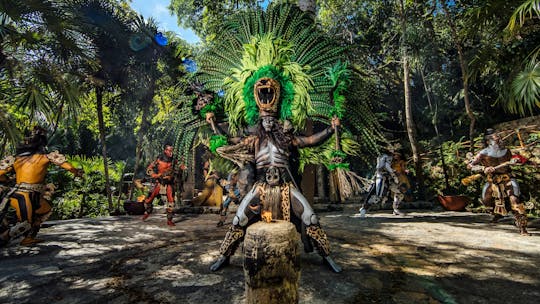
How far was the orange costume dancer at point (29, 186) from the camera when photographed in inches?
179

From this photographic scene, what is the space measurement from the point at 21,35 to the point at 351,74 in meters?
7.00

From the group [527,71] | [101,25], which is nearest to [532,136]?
[527,71]

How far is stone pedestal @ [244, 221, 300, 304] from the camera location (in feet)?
6.40

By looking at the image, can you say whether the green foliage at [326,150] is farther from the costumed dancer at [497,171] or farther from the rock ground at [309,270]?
the costumed dancer at [497,171]

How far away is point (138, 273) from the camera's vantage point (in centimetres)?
324

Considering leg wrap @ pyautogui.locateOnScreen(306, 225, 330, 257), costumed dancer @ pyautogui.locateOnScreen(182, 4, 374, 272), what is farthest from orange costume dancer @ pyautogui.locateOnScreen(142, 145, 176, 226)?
leg wrap @ pyautogui.locateOnScreen(306, 225, 330, 257)

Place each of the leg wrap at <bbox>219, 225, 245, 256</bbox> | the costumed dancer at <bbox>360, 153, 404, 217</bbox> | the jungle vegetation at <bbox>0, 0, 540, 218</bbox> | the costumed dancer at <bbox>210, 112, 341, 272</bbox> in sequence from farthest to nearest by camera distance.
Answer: the costumed dancer at <bbox>360, 153, 404, 217</bbox>
the jungle vegetation at <bbox>0, 0, 540, 218</bbox>
the leg wrap at <bbox>219, 225, 245, 256</bbox>
the costumed dancer at <bbox>210, 112, 341, 272</bbox>

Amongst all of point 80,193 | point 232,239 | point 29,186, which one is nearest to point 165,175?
point 29,186

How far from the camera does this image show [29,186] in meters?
4.66

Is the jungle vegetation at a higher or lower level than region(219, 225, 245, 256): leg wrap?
higher

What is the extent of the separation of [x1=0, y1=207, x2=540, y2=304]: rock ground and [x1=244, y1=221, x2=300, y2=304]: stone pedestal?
663mm

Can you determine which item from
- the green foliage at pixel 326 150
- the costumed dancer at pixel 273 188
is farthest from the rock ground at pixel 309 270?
the green foliage at pixel 326 150

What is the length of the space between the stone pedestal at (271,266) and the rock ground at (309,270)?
663 mm

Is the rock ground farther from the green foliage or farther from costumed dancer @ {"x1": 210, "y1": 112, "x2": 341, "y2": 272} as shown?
the green foliage
